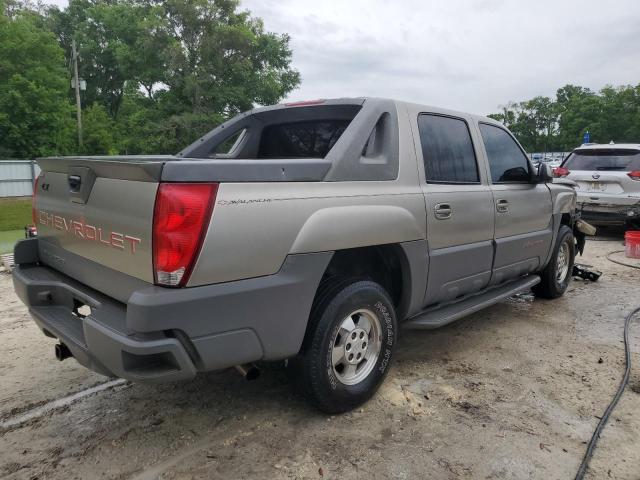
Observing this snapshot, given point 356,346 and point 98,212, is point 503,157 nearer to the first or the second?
point 356,346

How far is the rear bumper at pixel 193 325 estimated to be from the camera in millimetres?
2186

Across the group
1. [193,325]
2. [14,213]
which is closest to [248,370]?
[193,325]

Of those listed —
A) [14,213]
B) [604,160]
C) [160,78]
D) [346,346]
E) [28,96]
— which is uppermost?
[160,78]

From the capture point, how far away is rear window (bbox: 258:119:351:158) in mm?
3752

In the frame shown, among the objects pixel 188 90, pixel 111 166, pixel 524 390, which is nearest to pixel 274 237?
pixel 111 166

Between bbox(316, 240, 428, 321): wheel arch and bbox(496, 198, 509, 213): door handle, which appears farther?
bbox(496, 198, 509, 213): door handle

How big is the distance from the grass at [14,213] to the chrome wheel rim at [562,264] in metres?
11.4

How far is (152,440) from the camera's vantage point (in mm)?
2775

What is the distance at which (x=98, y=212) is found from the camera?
8.52 ft

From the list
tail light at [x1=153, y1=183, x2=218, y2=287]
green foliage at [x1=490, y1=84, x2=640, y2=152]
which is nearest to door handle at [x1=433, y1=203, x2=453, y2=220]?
tail light at [x1=153, y1=183, x2=218, y2=287]

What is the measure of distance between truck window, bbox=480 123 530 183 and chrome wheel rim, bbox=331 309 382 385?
6.23ft

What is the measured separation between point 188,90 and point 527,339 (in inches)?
1319

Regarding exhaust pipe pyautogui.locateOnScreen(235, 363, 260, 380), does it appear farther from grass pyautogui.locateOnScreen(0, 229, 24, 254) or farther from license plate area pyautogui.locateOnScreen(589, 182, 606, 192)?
license plate area pyautogui.locateOnScreen(589, 182, 606, 192)

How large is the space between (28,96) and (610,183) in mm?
32919
